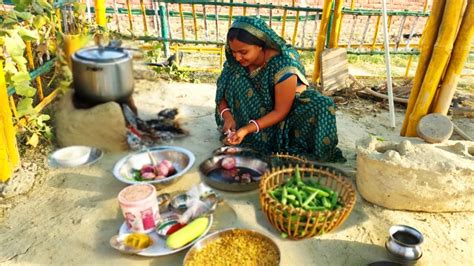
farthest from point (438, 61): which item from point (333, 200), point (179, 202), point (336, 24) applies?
point (179, 202)

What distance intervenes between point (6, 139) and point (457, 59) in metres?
3.29

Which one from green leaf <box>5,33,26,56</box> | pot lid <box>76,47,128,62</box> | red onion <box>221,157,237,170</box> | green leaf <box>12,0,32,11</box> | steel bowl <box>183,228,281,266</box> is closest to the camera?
pot lid <box>76,47,128,62</box>

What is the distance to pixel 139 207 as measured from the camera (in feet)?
6.72

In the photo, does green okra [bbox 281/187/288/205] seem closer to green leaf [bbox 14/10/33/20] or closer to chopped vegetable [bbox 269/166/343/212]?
chopped vegetable [bbox 269/166/343/212]

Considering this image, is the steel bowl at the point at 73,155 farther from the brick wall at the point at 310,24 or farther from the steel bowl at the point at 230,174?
the brick wall at the point at 310,24

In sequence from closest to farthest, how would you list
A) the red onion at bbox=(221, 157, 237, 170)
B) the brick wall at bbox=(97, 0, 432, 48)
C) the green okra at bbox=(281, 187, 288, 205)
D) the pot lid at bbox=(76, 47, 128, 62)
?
the pot lid at bbox=(76, 47, 128, 62) → the green okra at bbox=(281, 187, 288, 205) → the red onion at bbox=(221, 157, 237, 170) → the brick wall at bbox=(97, 0, 432, 48)

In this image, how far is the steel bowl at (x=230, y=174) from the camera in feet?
8.64

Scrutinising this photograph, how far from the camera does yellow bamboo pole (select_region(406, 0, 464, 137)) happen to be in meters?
2.67

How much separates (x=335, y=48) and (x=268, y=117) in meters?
2.28

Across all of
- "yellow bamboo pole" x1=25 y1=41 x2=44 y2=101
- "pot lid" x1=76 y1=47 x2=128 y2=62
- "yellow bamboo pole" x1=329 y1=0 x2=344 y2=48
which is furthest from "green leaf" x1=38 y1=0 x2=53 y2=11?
"yellow bamboo pole" x1=329 y1=0 x2=344 y2=48

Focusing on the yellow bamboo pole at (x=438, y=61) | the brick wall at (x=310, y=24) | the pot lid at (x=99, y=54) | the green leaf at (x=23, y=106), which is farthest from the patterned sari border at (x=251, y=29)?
the brick wall at (x=310, y=24)

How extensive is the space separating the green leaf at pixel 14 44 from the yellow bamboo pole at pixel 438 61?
292cm

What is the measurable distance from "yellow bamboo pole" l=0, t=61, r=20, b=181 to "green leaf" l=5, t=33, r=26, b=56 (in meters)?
0.13

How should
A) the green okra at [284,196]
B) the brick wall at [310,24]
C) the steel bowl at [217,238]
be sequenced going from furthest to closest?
the brick wall at [310,24] < the green okra at [284,196] < the steel bowl at [217,238]
